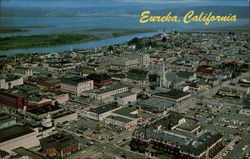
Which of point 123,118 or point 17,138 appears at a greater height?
point 17,138

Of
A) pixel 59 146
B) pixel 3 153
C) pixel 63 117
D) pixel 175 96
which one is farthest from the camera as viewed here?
pixel 175 96

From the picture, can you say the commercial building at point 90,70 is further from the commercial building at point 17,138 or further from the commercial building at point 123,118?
the commercial building at point 17,138

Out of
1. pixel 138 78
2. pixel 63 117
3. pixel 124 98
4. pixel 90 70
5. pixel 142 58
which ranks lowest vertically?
pixel 63 117

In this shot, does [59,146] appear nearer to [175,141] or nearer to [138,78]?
[175,141]

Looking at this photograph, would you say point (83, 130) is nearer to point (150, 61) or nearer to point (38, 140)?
point (38, 140)

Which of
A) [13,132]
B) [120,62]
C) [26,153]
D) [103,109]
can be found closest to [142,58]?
[120,62]

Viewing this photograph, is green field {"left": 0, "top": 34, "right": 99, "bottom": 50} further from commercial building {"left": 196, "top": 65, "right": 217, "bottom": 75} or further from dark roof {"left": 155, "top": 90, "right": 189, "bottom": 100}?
dark roof {"left": 155, "top": 90, "right": 189, "bottom": 100}
